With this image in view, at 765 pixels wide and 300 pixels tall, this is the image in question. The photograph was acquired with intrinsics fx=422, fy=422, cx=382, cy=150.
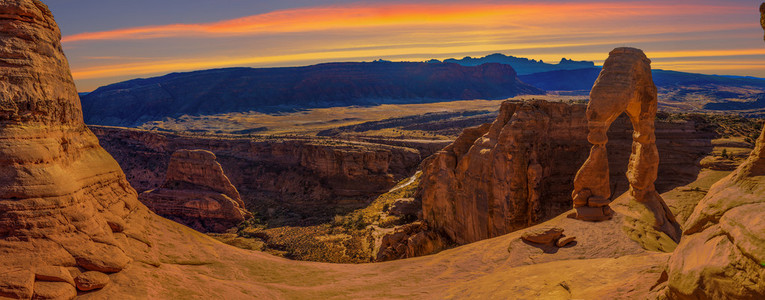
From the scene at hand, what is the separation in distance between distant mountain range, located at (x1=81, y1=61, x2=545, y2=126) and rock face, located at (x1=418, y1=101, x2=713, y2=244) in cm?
13159

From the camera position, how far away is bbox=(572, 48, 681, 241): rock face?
46.9 feet

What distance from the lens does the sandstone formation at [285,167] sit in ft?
149

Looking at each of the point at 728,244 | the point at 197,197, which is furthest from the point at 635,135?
the point at 197,197

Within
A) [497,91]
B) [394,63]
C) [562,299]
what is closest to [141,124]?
[394,63]

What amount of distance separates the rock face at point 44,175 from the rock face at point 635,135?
14158mm

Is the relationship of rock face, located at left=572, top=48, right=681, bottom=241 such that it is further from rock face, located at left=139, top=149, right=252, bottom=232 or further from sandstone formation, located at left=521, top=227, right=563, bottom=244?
rock face, located at left=139, top=149, right=252, bottom=232

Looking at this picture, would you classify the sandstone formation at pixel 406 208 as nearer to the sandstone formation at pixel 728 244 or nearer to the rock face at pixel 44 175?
the rock face at pixel 44 175

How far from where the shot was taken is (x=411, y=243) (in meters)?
22.1

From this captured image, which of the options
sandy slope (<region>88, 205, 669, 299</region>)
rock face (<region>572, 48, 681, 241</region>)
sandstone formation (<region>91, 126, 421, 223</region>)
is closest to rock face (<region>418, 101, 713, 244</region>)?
rock face (<region>572, 48, 681, 241</region>)

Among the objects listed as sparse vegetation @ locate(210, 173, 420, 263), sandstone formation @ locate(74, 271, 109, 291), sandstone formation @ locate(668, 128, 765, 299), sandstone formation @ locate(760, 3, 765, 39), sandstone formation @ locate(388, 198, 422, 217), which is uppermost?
sandstone formation @ locate(760, 3, 765, 39)

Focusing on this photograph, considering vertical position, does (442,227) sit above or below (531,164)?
below

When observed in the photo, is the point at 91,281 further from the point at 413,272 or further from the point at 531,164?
the point at 531,164

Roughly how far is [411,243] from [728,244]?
1732 cm

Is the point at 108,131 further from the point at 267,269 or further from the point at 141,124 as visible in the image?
the point at 141,124
